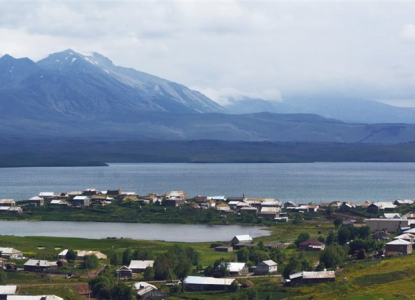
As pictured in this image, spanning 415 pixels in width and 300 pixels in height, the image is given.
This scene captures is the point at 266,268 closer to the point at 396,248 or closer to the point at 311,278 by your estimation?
the point at 311,278

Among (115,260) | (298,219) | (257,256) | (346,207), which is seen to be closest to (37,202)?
(298,219)

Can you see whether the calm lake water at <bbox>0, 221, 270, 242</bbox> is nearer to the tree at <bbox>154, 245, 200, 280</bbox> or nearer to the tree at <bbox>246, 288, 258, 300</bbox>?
the tree at <bbox>154, 245, 200, 280</bbox>

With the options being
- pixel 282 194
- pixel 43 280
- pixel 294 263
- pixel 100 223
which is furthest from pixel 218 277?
pixel 282 194

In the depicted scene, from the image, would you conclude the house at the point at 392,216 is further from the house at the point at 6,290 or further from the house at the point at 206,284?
the house at the point at 6,290

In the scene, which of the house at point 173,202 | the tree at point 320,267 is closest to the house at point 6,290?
the tree at point 320,267

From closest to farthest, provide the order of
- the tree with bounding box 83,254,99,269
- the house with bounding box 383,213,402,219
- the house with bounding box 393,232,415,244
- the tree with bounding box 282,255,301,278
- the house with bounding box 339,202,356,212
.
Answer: the tree with bounding box 282,255,301,278 < the tree with bounding box 83,254,99,269 < the house with bounding box 393,232,415,244 < the house with bounding box 383,213,402,219 < the house with bounding box 339,202,356,212

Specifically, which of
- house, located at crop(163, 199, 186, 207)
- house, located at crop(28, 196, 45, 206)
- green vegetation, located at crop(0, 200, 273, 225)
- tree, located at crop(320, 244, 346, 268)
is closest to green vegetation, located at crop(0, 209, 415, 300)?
tree, located at crop(320, 244, 346, 268)
